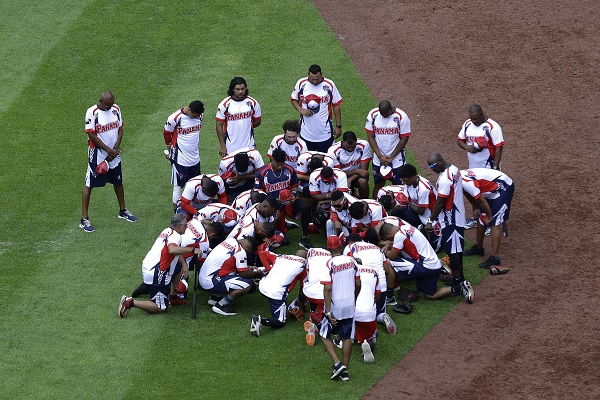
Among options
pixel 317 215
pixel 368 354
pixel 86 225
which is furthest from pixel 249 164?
pixel 368 354

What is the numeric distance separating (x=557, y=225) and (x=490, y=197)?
5.06 ft

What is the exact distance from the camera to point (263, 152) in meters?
18.5

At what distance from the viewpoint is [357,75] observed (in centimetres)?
2048

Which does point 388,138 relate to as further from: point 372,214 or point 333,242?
point 333,242

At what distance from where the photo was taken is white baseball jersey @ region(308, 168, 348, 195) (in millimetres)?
15547

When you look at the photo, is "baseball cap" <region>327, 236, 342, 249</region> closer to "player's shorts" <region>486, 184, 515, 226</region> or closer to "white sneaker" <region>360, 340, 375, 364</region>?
"white sneaker" <region>360, 340, 375, 364</region>

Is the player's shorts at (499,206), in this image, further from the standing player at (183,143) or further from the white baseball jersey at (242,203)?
the standing player at (183,143)

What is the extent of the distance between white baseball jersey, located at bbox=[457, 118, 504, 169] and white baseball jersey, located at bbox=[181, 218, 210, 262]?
14.2 ft

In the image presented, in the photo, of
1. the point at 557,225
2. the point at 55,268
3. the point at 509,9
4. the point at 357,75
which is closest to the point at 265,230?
the point at 55,268

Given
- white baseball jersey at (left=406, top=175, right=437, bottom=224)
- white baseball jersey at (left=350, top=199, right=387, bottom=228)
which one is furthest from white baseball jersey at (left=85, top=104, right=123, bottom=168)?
white baseball jersey at (left=406, top=175, right=437, bottom=224)

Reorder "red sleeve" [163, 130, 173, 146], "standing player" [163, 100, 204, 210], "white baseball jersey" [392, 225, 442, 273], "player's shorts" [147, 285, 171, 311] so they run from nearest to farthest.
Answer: "player's shorts" [147, 285, 171, 311] → "white baseball jersey" [392, 225, 442, 273] → "standing player" [163, 100, 204, 210] → "red sleeve" [163, 130, 173, 146]

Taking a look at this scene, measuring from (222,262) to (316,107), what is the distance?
156 inches

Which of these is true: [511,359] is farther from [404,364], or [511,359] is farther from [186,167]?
[186,167]

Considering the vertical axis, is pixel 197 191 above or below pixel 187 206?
above
